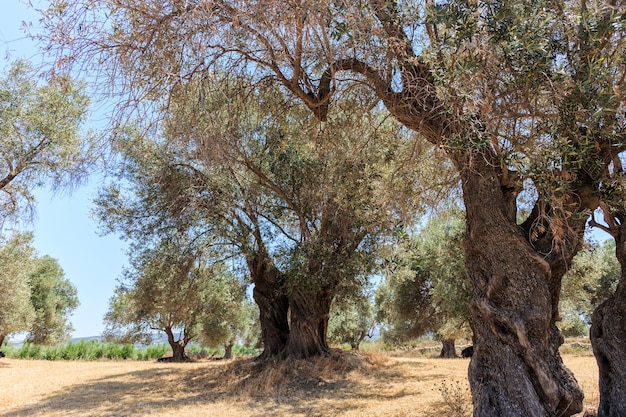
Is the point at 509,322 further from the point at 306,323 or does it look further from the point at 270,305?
the point at 270,305

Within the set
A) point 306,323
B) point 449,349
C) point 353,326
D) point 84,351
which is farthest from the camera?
point 353,326

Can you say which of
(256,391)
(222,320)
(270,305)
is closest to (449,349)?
(270,305)

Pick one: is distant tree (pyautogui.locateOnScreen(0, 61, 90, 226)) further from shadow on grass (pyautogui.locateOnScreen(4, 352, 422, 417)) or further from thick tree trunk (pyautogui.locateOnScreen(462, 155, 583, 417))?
thick tree trunk (pyautogui.locateOnScreen(462, 155, 583, 417))

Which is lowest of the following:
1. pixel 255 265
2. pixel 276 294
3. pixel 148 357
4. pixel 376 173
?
pixel 148 357

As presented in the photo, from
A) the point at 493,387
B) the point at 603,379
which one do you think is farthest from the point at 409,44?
the point at 603,379

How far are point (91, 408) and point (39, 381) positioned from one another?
19.0ft

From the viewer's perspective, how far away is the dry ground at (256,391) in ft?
24.1

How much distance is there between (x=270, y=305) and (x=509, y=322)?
9.50m

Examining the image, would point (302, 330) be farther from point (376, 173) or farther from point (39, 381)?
point (39, 381)

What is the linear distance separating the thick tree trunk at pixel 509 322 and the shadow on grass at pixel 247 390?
10.2ft

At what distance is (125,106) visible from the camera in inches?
176

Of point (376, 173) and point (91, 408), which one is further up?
point (376, 173)

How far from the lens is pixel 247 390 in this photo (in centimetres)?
961

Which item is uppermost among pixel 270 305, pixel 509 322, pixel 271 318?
pixel 270 305
